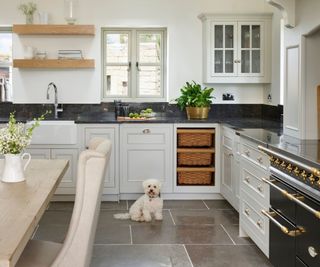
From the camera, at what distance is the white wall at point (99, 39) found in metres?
5.93

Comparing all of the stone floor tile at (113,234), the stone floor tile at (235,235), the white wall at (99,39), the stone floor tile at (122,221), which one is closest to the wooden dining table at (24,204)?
the stone floor tile at (113,234)

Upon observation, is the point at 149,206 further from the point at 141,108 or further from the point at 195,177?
the point at 141,108

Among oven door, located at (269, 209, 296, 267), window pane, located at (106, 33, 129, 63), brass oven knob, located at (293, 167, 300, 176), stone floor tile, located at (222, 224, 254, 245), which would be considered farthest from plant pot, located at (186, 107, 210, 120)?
brass oven knob, located at (293, 167, 300, 176)

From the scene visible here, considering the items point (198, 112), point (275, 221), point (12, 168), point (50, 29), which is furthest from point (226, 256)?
point (50, 29)

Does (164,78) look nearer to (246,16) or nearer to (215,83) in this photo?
(215,83)

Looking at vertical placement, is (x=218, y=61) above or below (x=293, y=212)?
above

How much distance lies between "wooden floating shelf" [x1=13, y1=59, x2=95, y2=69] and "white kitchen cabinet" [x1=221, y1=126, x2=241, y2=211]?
174 centimetres

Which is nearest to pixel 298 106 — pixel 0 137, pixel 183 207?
pixel 183 207

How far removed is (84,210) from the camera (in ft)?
7.00

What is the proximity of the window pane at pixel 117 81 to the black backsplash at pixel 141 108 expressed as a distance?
0.68ft

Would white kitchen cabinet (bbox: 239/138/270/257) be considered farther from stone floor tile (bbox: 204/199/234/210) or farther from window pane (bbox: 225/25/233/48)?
window pane (bbox: 225/25/233/48)

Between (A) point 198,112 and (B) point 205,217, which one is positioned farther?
(A) point 198,112

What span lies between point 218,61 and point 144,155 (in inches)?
54.3

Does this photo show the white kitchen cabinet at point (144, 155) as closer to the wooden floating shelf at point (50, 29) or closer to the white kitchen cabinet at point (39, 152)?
the white kitchen cabinet at point (39, 152)
